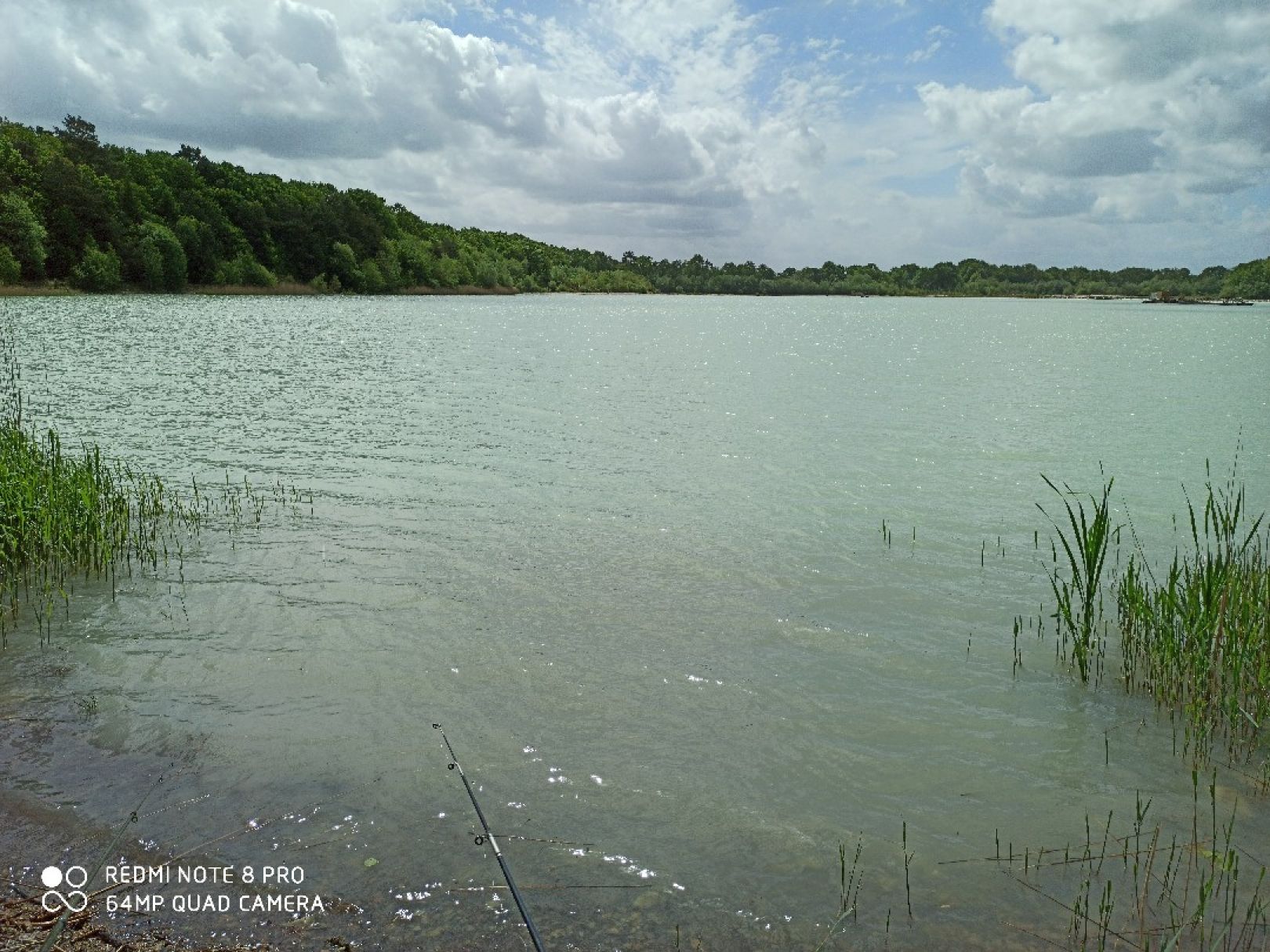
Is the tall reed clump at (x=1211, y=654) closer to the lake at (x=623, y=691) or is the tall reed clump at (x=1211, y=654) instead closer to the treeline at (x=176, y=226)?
the lake at (x=623, y=691)

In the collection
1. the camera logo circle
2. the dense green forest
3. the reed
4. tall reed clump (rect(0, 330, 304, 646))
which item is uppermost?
the dense green forest

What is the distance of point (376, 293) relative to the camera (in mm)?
177875

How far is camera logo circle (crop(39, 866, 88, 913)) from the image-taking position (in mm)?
4559

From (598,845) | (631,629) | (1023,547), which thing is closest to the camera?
(598,845)

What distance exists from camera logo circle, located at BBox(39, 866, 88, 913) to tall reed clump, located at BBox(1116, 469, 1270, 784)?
7.59 meters

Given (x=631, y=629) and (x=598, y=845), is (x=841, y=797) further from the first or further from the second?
(x=631, y=629)

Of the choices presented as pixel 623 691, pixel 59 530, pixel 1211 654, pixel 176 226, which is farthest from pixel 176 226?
pixel 1211 654

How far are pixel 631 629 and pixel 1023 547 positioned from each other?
23.4 ft

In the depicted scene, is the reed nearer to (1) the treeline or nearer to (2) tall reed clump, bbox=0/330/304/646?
(2) tall reed clump, bbox=0/330/304/646

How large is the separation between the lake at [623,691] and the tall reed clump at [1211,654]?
15.1 inches

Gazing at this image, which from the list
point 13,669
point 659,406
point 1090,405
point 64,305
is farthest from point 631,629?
point 64,305

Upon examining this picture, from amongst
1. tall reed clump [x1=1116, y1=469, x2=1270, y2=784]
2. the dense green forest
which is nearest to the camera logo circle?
tall reed clump [x1=1116, y1=469, x2=1270, y2=784]

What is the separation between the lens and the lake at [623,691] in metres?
5.33

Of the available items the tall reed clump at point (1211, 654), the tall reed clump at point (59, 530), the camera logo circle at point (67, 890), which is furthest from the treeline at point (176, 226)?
the tall reed clump at point (1211, 654)
